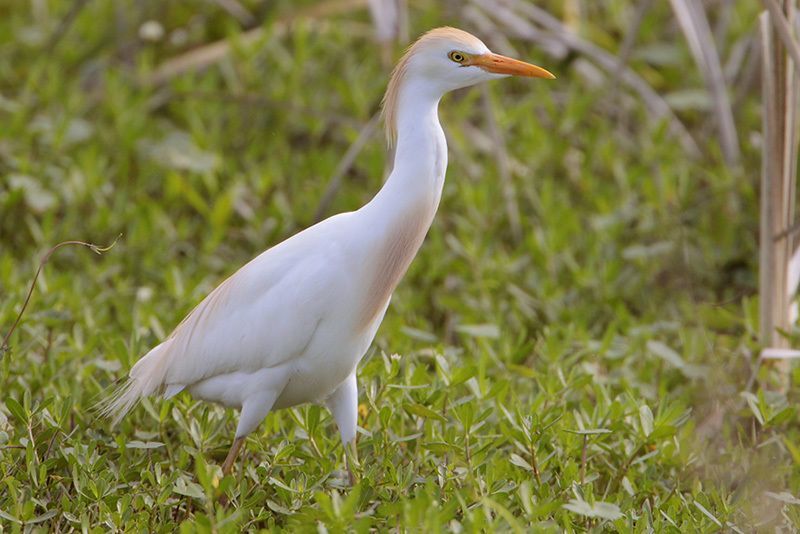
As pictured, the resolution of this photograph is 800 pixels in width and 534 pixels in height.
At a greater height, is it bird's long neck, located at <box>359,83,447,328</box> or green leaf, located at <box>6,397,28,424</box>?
bird's long neck, located at <box>359,83,447,328</box>

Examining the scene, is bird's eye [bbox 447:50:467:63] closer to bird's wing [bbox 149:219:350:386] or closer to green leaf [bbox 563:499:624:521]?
bird's wing [bbox 149:219:350:386]

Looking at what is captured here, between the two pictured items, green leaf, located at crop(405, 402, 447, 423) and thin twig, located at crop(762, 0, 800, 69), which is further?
thin twig, located at crop(762, 0, 800, 69)

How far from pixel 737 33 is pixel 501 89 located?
1213 mm

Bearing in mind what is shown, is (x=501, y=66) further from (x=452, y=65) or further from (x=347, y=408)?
(x=347, y=408)

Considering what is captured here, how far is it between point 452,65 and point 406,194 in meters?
0.30

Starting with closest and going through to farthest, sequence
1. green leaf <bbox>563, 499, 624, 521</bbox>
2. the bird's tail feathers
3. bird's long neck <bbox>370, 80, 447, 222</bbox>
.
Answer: green leaf <bbox>563, 499, 624, 521</bbox>
bird's long neck <bbox>370, 80, 447, 222</bbox>
the bird's tail feathers

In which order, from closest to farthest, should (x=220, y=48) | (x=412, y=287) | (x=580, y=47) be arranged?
(x=412, y=287)
(x=580, y=47)
(x=220, y=48)

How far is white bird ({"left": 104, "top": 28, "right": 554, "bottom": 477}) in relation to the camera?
2.48 meters

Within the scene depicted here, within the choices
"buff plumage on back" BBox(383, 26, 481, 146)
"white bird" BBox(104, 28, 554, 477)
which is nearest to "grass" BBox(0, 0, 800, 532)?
"white bird" BBox(104, 28, 554, 477)

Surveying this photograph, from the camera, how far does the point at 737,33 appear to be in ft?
18.1

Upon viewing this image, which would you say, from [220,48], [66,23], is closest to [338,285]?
[66,23]

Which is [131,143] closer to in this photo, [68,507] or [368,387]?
[368,387]

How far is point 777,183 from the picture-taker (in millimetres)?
3145

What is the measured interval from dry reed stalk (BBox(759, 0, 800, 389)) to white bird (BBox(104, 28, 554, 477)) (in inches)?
36.9
